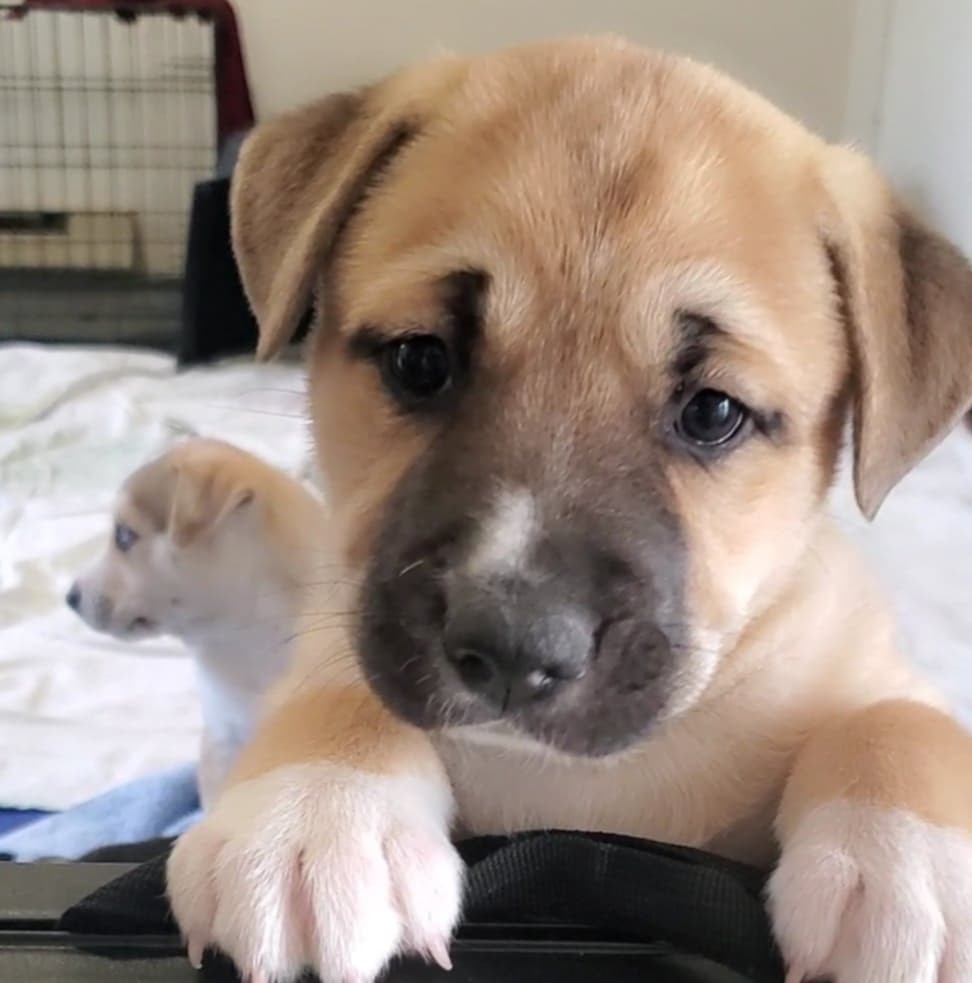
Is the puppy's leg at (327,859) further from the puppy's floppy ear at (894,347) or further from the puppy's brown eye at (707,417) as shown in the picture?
the puppy's floppy ear at (894,347)

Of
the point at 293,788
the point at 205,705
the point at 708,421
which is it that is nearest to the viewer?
the point at 293,788

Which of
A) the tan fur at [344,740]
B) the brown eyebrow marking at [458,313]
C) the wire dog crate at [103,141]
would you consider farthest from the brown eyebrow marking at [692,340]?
the wire dog crate at [103,141]

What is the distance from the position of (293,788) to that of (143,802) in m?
1.25

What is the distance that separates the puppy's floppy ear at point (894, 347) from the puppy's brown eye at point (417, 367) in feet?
1.41

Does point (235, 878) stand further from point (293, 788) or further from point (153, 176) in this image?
point (153, 176)

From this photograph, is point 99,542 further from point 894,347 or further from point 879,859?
point 879,859

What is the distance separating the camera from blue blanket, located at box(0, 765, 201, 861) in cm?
230

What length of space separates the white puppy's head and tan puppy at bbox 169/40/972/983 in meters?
1.15

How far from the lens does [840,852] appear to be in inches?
48.8

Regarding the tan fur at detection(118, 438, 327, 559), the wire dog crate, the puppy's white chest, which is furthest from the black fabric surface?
the wire dog crate

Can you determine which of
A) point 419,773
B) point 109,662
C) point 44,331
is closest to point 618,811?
point 419,773

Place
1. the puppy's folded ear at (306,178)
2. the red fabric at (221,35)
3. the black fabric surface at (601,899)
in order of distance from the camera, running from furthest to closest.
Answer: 1. the red fabric at (221,35)
2. the puppy's folded ear at (306,178)
3. the black fabric surface at (601,899)

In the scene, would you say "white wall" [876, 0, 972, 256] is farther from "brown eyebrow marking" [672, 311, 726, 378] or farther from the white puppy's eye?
"brown eyebrow marking" [672, 311, 726, 378]

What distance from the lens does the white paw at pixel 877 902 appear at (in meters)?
1.15
